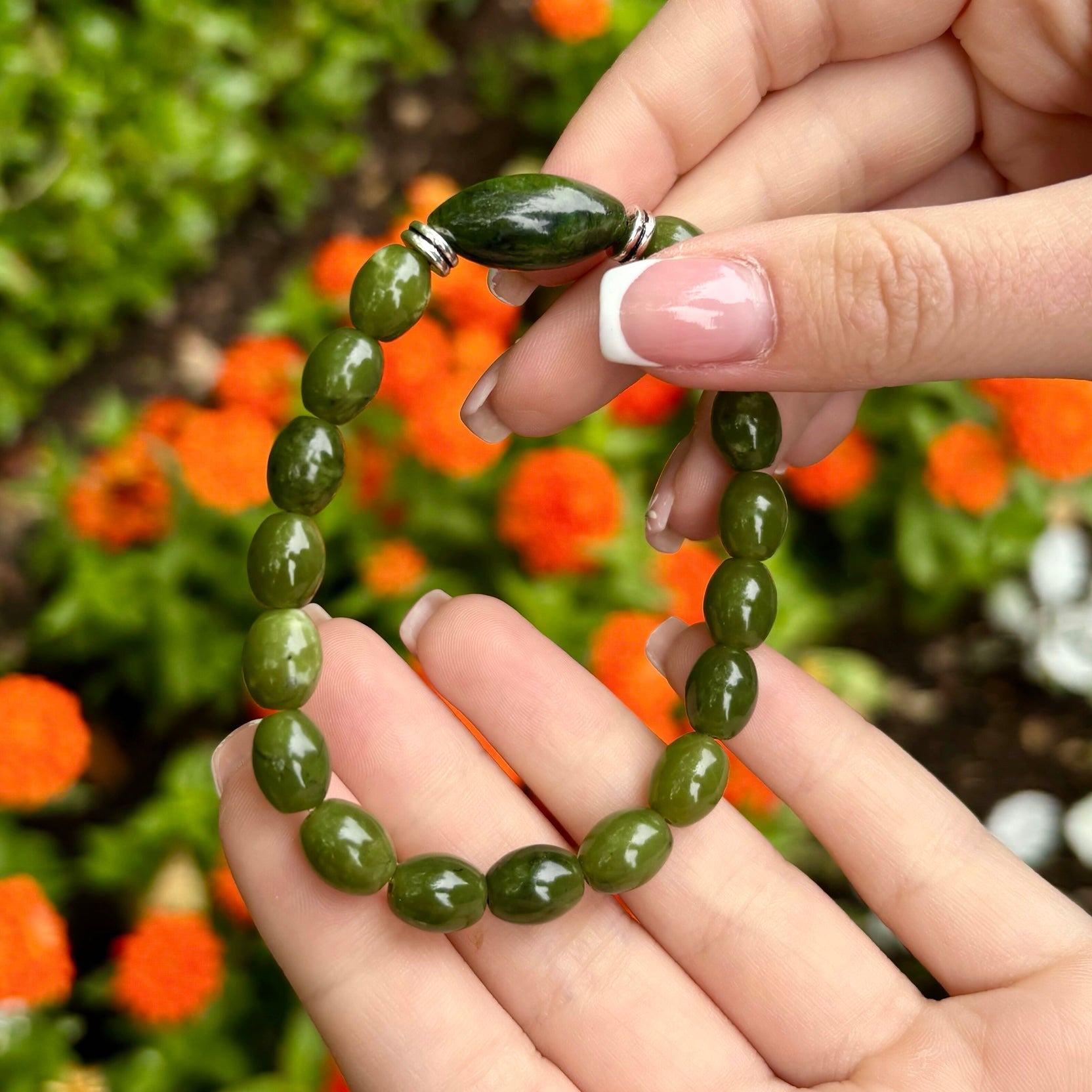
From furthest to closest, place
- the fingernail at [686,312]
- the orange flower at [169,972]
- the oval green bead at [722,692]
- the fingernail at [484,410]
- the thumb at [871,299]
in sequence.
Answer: the orange flower at [169,972] < the fingernail at [484,410] < the oval green bead at [722,692] < the fingernail at [686,312] < the thumb at [871,299]

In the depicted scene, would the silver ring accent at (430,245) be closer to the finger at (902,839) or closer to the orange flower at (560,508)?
the orange flower at (560,508)

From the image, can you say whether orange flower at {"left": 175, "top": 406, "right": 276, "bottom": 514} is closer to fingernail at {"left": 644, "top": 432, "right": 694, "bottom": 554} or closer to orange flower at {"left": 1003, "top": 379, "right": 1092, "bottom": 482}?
fingernail at {"left": 644, "top": 432, "right": 694, "bottom": 554}

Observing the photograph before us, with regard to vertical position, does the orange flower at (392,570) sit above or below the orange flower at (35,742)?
above

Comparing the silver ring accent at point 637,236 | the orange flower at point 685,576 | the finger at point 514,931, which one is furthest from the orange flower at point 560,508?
the silver ring accent at point 637,236

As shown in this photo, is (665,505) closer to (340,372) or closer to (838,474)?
(340,372)

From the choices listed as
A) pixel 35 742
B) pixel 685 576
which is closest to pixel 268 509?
pixel 35 742

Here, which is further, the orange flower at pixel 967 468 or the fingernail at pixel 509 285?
the orange flower at pixel 967 468

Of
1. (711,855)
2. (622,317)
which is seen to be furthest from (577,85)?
(711,855)

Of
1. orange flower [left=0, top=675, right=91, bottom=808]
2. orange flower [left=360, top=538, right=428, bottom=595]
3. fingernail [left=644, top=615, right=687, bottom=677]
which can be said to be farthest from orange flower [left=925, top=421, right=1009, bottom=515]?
orange flower [left=0, top=675, right=91, bottom=808]
